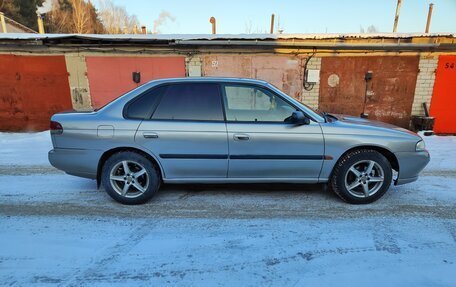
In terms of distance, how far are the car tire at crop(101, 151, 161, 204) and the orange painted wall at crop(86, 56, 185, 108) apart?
19.3 feet

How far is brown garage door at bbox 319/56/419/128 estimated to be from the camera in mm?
8477

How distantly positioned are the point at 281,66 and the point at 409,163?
5.96 metres

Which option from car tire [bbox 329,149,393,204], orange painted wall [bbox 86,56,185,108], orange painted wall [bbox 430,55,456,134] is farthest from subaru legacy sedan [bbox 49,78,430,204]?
orange painted wall [bbox 430,55,456,134]

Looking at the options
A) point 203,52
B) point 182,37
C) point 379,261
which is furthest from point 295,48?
point 379,261

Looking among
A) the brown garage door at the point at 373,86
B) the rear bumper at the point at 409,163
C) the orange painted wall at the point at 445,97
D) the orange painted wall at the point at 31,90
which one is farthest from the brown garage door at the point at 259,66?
the rear bumper at the point at 409,163

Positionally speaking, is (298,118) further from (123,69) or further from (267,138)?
(123,69)

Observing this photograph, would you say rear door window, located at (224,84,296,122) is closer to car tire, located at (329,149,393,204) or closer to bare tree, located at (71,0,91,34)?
car tire, located at (329,149,393,204)

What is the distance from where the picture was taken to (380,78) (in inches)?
338

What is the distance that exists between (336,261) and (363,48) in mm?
7824

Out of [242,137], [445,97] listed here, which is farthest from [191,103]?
[445,97]

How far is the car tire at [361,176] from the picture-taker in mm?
3352

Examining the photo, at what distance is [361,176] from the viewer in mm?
3387

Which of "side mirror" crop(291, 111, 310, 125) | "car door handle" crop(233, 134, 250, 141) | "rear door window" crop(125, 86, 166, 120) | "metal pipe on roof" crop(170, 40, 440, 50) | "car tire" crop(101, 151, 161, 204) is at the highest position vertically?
"metal pipe on roof" crop(170, 40, 440, 50)

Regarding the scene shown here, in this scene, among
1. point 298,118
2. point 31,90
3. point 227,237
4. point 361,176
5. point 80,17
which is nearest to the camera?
point 227,237
